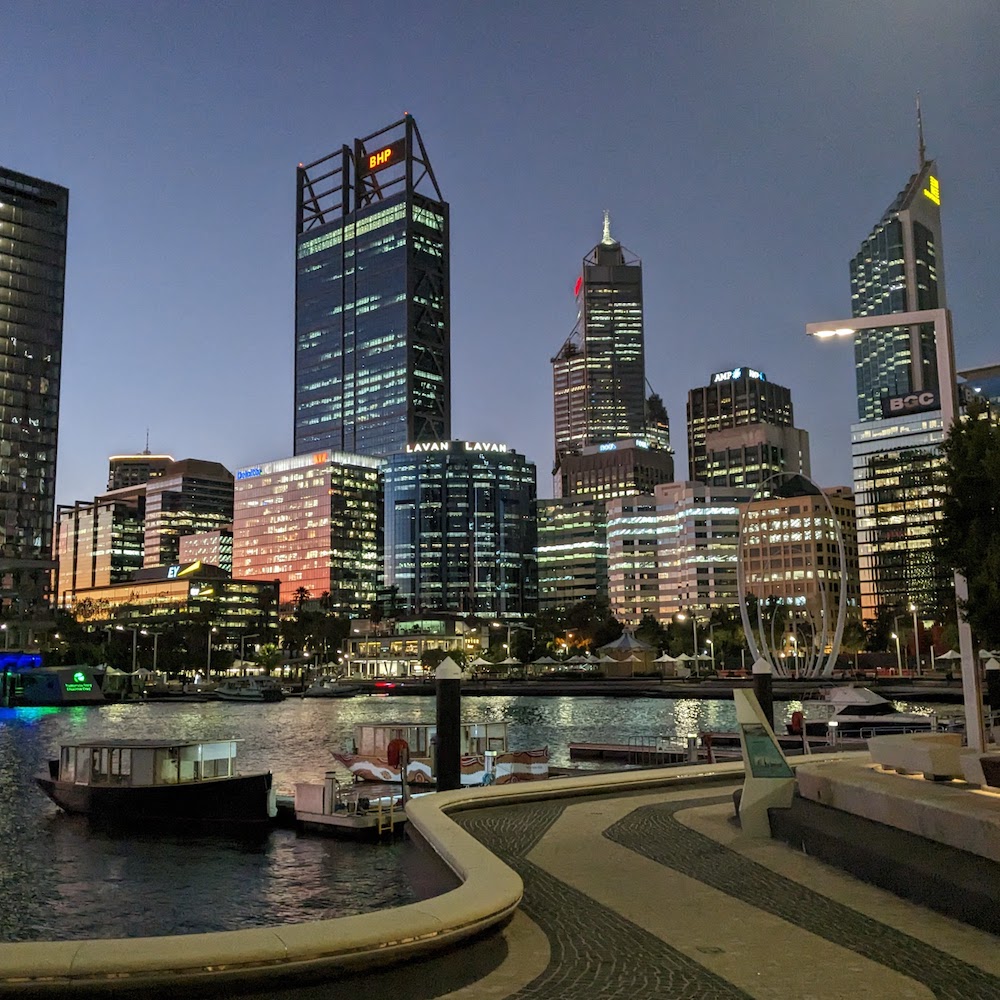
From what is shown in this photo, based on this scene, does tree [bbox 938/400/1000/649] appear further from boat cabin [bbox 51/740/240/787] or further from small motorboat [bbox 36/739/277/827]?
boat cabin [bbox 51/740/240/787]

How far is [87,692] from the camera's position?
148 metres

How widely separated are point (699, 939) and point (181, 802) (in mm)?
26394

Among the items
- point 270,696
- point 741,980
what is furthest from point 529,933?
point 270,696

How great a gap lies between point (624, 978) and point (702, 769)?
1929 centimetres

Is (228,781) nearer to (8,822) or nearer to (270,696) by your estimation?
(8,822)

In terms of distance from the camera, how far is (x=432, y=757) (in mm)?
39938

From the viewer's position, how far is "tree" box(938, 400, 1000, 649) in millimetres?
Result: 18219

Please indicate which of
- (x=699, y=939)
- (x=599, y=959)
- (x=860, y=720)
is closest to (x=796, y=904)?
(x=699, y=939)

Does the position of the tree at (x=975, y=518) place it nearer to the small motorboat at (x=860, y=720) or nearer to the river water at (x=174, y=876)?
the river water at (x=174, y=876)

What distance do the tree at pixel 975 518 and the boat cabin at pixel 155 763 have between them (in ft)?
82.3

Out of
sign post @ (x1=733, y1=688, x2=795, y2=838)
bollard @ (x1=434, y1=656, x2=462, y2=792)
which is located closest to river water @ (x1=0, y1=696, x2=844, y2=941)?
bollard @ (x1=434, y1=656, x2=462, y2=792)

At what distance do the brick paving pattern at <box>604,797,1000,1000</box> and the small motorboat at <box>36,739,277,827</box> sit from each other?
16.4 metres

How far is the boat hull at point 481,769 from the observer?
38.2 metres

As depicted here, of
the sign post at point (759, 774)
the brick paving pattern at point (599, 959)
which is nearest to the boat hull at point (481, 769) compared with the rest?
the sign post at point (759, 774)
